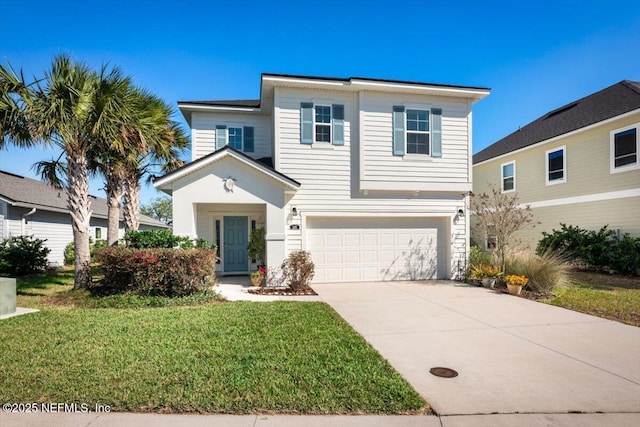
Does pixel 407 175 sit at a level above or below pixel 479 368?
above

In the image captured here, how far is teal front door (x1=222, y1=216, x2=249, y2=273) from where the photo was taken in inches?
486

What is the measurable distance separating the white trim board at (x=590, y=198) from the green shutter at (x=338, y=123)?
11.3 metres

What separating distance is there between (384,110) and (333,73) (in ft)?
7.18

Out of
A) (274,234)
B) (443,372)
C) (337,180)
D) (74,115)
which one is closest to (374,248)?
(337,180)

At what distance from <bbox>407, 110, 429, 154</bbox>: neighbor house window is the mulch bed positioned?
5.98m

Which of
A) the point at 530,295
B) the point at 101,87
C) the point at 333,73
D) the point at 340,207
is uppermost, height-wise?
the point at 333,73

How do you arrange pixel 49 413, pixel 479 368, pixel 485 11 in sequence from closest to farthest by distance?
1. pixel 49 413
2. pixel 479 368
3. pixel 485 11

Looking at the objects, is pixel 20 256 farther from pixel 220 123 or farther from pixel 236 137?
pixel 236 137

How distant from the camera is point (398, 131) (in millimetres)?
11344

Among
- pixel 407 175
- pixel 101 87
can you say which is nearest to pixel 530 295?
pixel 407 175

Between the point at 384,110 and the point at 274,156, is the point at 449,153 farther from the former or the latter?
the point at 274,156

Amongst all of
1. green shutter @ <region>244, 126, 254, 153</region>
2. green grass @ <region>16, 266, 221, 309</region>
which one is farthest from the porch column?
green shutter @ <region>244, 126, 254, 153</region>

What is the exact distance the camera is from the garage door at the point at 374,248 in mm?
11266

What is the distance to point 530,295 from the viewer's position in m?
9.04
